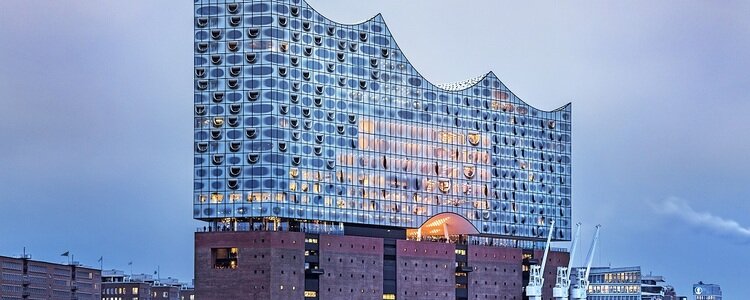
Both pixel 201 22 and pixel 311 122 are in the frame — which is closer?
pixel 201 22

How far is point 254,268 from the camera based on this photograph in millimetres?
155375

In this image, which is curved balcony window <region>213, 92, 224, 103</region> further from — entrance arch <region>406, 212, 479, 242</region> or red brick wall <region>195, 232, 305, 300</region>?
entrance arch <region>406, 212, 479, 242</region>

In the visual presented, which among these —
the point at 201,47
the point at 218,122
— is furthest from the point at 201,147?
the point at 201,47

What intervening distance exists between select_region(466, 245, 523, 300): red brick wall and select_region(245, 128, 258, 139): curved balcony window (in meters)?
41.1

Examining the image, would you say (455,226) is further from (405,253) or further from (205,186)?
(205,186)

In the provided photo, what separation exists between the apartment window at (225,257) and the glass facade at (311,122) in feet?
15.1

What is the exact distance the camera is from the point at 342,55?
559 ft

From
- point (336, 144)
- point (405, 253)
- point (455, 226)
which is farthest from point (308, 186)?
point (455, 226)

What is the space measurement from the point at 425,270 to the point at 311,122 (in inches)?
1083

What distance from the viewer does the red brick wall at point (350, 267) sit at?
16211 centimetres

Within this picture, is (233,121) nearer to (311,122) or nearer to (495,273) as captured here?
(311,122)

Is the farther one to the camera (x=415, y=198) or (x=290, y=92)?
(x=415, y=198)

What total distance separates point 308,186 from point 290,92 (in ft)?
37.2

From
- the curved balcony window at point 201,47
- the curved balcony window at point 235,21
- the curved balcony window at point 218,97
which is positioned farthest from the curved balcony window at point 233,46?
the curved balcony window at point 218,97
